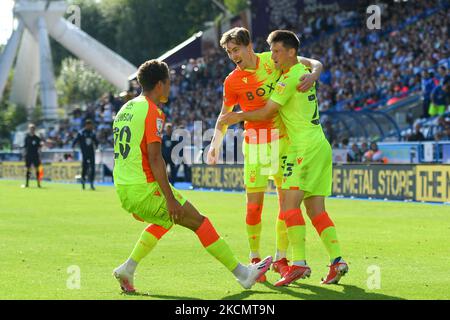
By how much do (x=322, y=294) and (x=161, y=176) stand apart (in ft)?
5.89

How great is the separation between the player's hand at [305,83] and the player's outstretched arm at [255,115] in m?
0.28

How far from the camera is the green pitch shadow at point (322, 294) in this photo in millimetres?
8266

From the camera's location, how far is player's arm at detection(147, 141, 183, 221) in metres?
8.33

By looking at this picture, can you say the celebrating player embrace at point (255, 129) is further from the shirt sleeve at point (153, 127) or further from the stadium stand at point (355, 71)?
the stadium stand at point (355, 71)

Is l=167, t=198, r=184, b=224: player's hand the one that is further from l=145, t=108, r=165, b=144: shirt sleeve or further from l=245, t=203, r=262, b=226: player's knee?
l=245, t=203, r=262, b=226: player's knee

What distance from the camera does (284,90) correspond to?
9250mm

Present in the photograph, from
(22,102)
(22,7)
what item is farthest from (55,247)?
(22,102)

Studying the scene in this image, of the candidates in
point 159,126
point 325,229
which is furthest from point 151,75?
point 325,229

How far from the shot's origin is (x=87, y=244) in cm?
1317

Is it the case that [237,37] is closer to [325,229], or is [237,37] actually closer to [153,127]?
[153,127]

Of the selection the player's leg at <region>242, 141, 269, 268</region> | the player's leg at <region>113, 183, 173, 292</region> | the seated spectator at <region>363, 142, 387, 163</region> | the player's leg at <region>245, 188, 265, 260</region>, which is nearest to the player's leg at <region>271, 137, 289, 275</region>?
the player's leg at <region>242, 141, 269, 268</region>

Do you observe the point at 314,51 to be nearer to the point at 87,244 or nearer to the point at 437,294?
the point at 87,244

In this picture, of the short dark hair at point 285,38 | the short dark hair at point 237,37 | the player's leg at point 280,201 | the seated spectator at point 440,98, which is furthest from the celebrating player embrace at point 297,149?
the seated spectator at point 440,98

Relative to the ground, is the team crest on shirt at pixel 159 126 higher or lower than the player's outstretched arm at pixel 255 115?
lower
